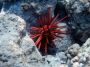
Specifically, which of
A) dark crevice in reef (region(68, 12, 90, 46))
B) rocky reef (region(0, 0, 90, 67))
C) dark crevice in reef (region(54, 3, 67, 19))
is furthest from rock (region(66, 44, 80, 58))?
dark crevice in reef (region(54, 3, 67, 19))

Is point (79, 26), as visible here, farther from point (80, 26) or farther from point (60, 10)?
point (60, 10)

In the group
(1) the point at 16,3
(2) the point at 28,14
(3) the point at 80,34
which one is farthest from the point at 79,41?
(1) the point at 16,3

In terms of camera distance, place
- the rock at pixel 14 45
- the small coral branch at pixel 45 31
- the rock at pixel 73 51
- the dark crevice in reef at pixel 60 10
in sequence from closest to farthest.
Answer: the rock at pixel 14 45, the rock at pixel 73 51, the small coral branch at pixel 45 31, the dark crevice in reef at pixel 60 10

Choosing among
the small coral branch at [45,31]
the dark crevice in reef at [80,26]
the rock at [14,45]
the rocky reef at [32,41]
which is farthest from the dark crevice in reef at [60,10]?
the rock at [14,45]

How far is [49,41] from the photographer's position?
395 centimetres

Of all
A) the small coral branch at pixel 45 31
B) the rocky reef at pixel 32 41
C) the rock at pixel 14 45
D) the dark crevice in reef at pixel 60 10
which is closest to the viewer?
the rock at pixel 14 45

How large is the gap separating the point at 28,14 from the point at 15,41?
1.71m

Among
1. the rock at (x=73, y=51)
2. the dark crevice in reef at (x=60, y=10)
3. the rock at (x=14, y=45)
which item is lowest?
the rock at (x=73, y=51)

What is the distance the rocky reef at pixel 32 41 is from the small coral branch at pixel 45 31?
0.63 ft

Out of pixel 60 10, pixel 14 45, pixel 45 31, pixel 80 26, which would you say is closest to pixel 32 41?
pixel 14 45

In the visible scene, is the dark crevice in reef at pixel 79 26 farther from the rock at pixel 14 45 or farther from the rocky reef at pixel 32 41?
the rock at pixel 14 45

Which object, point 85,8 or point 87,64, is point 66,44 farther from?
point 87,64

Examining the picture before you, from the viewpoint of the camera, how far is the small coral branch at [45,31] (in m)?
3.79

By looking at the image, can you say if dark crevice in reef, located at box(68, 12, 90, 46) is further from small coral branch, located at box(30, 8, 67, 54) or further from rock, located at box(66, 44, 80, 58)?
rock, located at box(66, 44, 80, 58)
